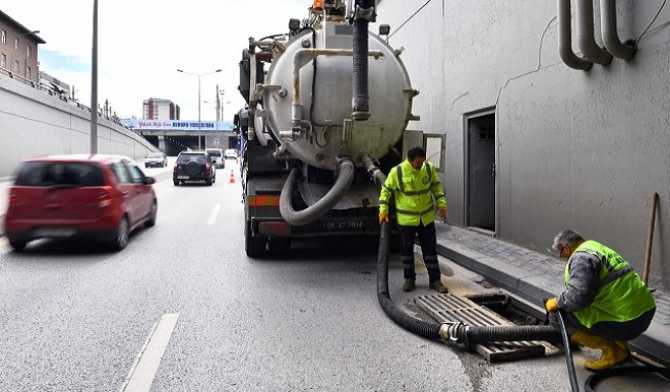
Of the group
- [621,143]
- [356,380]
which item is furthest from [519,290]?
[356,380]

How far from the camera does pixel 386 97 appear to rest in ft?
23.2

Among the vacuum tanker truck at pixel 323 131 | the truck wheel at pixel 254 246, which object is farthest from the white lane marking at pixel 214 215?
the vacuum tanker truck at pixel 323 131

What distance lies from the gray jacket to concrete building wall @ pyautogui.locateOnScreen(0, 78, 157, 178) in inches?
1081

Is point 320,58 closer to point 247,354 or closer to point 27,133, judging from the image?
point 247,354

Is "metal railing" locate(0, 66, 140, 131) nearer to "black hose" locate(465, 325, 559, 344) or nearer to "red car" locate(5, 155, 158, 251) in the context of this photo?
"red car" locate(5, 155, 158, 251)

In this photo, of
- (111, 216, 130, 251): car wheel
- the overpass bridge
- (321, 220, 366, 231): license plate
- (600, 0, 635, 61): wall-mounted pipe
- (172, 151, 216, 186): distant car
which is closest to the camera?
(600, 0, 635, 61): wall-mounted pipe

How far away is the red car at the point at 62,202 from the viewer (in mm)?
7996

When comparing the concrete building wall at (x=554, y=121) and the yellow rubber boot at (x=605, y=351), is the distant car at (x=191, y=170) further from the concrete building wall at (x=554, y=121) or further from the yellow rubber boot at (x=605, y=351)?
the yellow rubber boot at (x=605, y=351)

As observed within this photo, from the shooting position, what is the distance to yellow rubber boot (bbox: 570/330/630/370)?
3.78 m

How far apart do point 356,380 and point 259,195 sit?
411cm

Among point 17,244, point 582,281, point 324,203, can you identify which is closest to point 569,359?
point 582,281

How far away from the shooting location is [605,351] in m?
3.84

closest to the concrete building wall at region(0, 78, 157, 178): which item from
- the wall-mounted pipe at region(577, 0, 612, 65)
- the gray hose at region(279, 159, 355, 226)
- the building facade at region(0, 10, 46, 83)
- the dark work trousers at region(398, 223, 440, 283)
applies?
the building facade at region(0, 10, 46, 83)

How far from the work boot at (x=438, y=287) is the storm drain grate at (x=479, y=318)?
0.64ft
